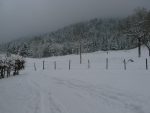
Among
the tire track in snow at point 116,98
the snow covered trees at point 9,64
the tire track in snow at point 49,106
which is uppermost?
the snow covered trees at point 9,64

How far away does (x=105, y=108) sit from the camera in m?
9.77

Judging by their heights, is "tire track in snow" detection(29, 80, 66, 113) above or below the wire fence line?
below

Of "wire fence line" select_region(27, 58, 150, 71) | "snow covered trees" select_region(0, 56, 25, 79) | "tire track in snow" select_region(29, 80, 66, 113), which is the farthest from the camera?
"snow covered trees" select_region(0, 56, 25, 79)

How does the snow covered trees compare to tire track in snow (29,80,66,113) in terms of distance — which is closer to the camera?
tire track in snow (29,80,66,113)

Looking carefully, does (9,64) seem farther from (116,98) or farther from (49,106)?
(116,98)

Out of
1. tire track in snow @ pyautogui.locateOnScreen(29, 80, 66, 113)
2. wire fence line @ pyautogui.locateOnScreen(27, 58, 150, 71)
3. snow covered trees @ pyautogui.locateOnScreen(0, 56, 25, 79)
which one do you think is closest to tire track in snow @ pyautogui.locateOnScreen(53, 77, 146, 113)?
tire track in snow @ pyautogui.locateOnScreen(29, 80, 66, 113)

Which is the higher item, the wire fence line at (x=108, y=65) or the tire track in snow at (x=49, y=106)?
the wire fence line at (x=108, y=65)

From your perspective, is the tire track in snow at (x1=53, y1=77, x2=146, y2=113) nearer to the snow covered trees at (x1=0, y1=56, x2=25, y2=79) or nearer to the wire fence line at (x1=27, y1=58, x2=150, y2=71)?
the wire fence line at (x1=27, y1=58, x2=150, y2=71)

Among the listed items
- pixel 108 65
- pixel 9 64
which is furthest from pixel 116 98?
pixel 108 65

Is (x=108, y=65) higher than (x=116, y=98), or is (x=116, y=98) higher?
(x=108, y=65)

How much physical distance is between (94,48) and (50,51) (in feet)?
108

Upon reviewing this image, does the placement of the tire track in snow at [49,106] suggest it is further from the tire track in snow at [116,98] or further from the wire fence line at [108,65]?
the wire fence line at [108,65]

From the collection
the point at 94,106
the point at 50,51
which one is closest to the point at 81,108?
the point at 94,106

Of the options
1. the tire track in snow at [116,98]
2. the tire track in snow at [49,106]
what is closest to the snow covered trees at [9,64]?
the tire track in snow at [116,98]
